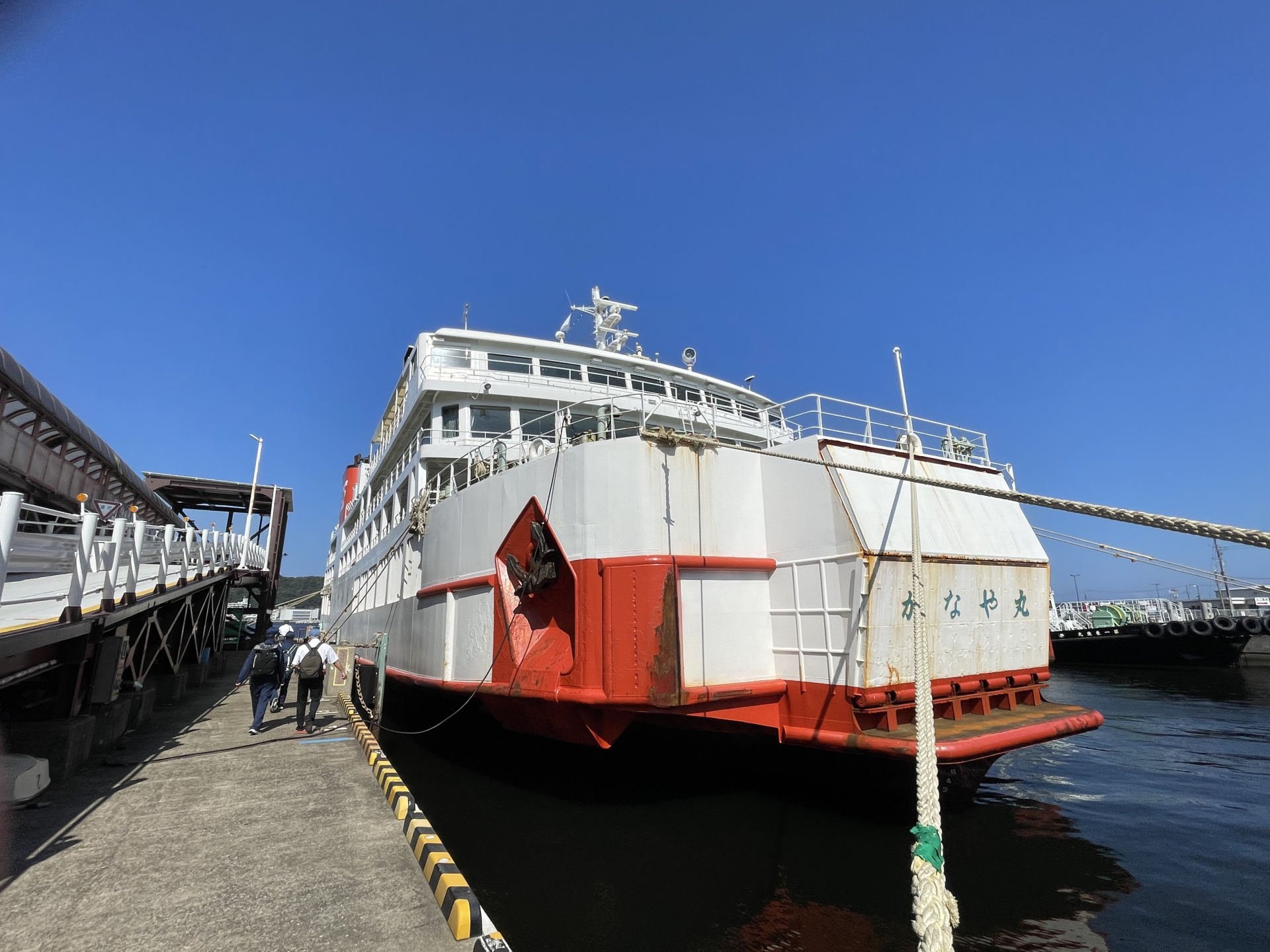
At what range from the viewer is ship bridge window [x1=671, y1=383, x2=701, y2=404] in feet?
52.7

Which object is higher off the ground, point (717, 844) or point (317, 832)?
point (317, 832)

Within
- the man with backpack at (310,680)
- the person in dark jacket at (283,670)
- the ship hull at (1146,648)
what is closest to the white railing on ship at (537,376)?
the person in dark jacket at (283,670)

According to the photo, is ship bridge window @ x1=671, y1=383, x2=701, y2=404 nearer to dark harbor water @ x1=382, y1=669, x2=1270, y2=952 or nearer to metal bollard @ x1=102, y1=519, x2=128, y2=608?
dark harbor water @ x1=382, y1=669, x2=1270, y2=952

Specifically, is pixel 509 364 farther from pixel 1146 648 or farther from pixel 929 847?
pixel 1146 648

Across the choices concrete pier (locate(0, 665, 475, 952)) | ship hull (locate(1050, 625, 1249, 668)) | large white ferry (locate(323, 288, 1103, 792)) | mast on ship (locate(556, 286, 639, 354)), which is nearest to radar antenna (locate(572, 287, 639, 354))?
mast on ship (locate(556, 286, 639, 354))

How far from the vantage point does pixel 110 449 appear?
73.2ft

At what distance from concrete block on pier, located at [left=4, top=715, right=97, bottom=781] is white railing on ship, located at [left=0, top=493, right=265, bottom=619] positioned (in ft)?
4.50

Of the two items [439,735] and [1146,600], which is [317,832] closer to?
[439,735]

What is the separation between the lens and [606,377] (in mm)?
15305

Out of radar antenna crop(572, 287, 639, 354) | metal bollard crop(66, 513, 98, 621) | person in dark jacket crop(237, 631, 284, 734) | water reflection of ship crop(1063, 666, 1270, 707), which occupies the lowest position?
water reflection of ship crop(1063, 666, 1270, 707)

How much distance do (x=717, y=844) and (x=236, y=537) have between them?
18.9m

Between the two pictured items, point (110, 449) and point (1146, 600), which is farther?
point (1146, 600)

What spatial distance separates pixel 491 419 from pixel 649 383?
4525 millimetres

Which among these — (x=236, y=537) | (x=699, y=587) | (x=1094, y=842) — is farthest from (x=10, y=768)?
(x=236, y=537)
